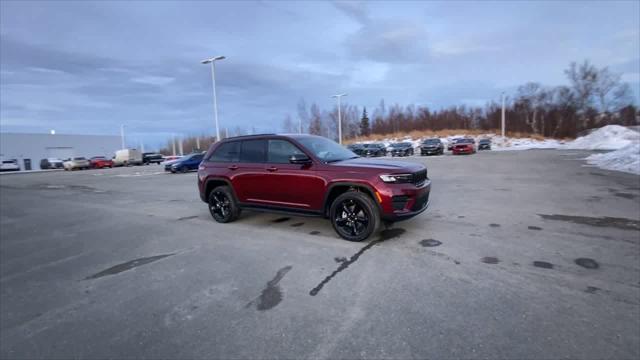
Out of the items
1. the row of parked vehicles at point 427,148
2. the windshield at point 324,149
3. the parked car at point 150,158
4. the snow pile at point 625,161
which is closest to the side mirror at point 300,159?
the windshield at point 324,149

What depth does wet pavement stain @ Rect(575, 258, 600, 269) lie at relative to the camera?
171 inches

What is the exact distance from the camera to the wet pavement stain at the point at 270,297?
365 cm

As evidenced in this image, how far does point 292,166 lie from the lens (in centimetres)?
628

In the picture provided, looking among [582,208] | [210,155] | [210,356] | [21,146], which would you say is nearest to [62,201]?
[210,155]

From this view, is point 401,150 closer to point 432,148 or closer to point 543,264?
point 432,148

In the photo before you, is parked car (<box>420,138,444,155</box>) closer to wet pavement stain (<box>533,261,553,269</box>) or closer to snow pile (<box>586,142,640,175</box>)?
snow pile (<box>586,142,640,175</box>)

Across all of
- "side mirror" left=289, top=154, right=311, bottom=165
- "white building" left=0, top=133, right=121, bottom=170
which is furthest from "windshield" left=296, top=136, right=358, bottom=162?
"white building" left=0, top=133, right=121, bottom=170

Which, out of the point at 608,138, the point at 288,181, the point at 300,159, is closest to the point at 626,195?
the point at 300,159

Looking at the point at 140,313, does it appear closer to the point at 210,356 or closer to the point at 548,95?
the point at 210,356

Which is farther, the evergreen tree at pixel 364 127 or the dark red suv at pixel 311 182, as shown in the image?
the evergreen tree at pixel 364 127

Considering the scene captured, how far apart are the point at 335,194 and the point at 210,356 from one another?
→ 355cm

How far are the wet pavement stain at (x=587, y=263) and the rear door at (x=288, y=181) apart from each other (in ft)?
12.5

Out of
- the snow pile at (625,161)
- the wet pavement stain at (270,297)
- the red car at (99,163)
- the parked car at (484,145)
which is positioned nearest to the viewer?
the wet pavement stain at (270,297)

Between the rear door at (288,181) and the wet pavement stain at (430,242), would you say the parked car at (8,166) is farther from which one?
the wet pavement stain at (430,242)
